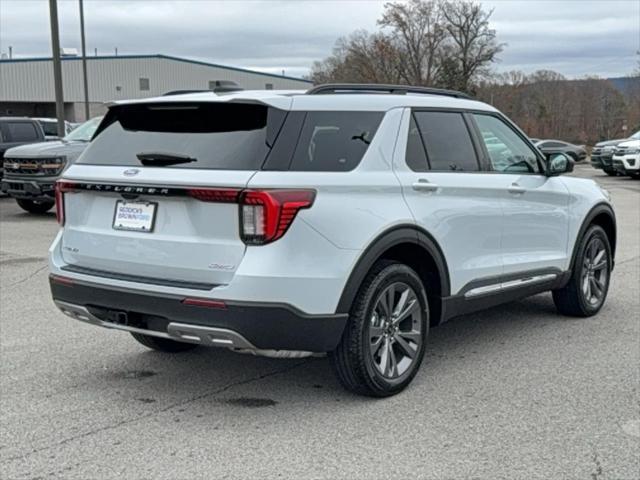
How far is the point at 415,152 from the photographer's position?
485 cm

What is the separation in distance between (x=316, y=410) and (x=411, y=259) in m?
1.14

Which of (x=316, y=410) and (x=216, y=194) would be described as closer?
(x=216, y=194)

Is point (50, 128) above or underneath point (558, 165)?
underneath

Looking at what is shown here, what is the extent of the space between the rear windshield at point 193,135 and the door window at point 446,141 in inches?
44.5

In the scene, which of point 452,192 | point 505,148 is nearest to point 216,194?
point 452,192

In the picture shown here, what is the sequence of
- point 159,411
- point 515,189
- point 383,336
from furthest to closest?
point 515,189, point 383,336, point 159,411

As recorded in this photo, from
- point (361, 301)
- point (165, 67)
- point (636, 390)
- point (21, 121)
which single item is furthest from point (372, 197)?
point (165, 67)

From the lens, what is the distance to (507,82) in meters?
66.8

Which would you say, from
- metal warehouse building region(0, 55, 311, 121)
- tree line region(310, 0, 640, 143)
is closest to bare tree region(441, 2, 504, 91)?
tree line region(310, 0, 640, 143)

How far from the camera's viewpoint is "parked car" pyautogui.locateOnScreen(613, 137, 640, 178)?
24438 millimetres

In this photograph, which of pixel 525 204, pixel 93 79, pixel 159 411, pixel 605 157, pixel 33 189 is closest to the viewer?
pixel 159 411

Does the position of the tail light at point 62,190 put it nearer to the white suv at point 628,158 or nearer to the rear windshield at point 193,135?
the rear windshield at point 193,135

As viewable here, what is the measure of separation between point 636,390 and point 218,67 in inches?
2433

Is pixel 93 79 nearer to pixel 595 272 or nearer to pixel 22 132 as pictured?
pixel 22 132
